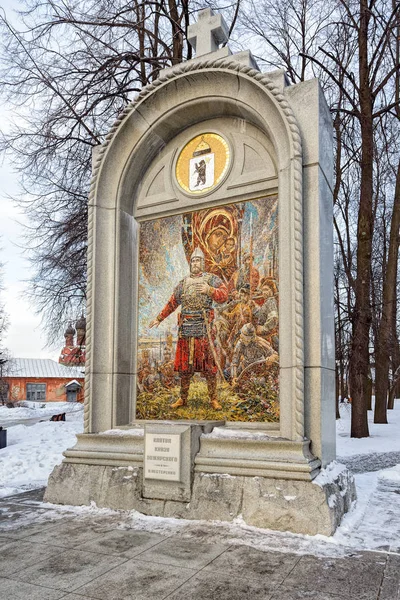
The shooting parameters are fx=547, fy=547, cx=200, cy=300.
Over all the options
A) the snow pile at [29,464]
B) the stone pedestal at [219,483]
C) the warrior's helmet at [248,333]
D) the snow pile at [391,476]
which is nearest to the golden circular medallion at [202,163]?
the warrior's helmet at [248,333]

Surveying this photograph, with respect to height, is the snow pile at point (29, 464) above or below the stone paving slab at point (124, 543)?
below

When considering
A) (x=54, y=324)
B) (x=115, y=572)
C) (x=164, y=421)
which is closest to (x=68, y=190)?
(x=54, y=324)

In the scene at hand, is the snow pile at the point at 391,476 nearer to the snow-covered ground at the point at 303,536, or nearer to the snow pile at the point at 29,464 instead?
the snow-covered ground at the point at 303,536

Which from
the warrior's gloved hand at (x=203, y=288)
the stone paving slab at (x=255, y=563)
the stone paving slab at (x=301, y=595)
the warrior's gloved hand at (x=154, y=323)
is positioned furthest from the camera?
the warrior's gloved hand at (x=154, y=323)

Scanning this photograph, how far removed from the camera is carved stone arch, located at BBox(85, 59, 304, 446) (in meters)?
6.60

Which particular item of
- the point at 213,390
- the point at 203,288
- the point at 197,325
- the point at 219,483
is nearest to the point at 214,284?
the point at 203,288

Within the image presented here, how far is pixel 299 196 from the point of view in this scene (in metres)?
6.51

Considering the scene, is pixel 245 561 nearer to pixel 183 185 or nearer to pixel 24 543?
pixel 24 543

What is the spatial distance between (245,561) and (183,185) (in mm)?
5037

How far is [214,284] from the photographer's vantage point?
7.35 metres

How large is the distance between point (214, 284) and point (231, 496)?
8.96 ft

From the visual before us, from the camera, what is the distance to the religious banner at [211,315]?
22.6ft

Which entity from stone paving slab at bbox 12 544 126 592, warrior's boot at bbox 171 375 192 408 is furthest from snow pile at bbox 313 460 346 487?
stone paving slab at bbox 12 544 126 592

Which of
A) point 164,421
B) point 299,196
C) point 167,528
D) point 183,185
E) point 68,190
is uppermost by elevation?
point 68,190
